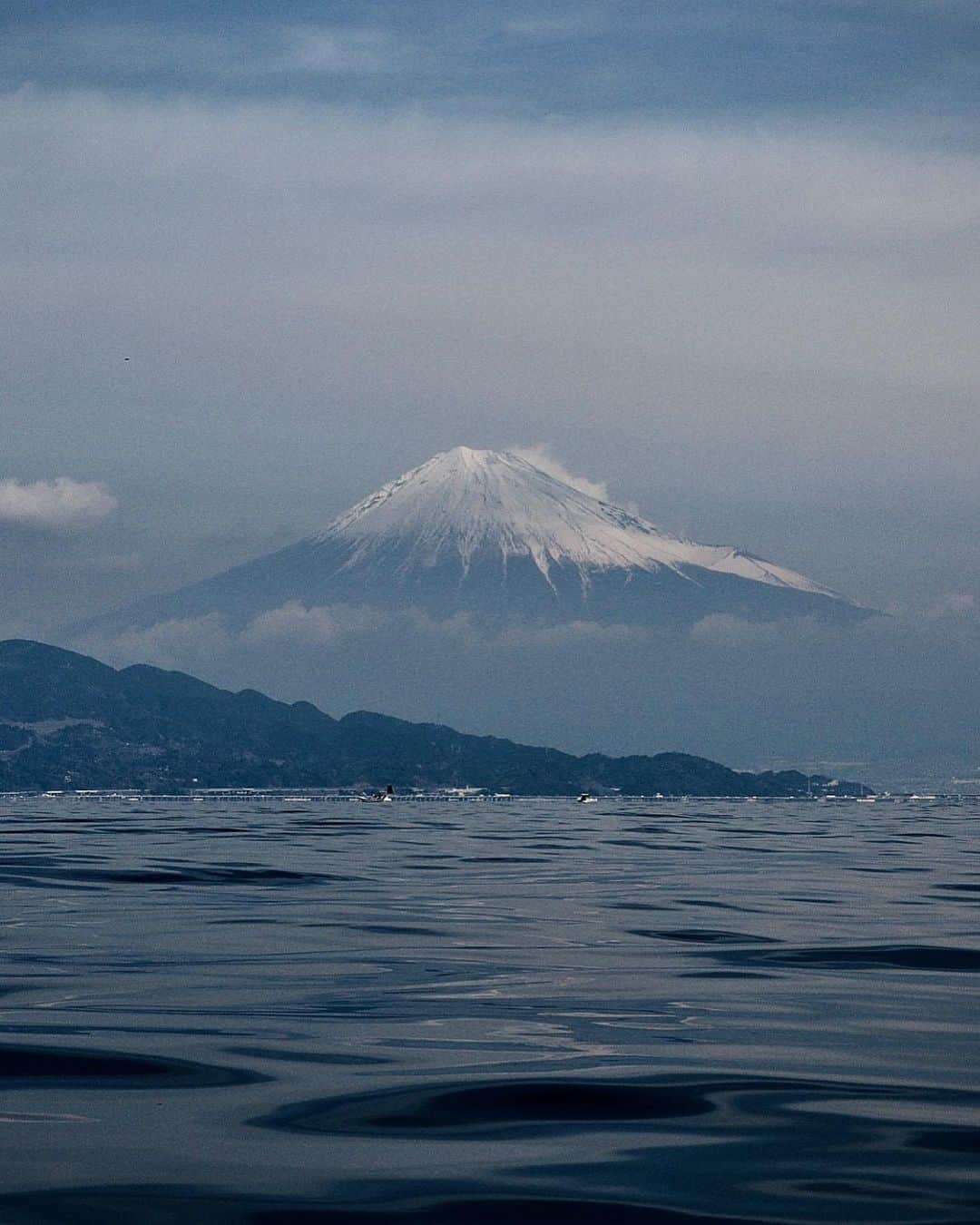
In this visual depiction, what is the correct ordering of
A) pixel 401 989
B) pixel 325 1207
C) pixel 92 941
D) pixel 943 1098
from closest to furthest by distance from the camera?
pixel 325 1207
pixel 943 1098
pixel 401 989
pixel 92 941

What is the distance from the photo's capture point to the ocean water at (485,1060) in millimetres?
10844

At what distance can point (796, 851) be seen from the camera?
62.7 m

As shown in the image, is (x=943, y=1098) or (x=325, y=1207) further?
(x=943, y=1098)

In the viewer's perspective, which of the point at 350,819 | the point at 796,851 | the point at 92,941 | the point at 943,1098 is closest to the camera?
the point at 943,1098

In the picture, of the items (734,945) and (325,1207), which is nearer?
(325,1207)

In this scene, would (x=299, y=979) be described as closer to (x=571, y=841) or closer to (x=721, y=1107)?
(x=721, y=1107)

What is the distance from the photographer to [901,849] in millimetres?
63875

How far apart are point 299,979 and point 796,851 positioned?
43.5 m

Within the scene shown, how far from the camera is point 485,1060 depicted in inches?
606

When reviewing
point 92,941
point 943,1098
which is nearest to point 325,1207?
point 943,1098

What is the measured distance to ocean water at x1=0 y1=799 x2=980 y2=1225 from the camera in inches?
427

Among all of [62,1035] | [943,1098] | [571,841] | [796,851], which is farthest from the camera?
[571,841]

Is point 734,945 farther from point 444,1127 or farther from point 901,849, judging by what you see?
point 901,849

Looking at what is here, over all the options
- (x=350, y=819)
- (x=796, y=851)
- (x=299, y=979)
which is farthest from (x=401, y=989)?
(x=350, y=819)
